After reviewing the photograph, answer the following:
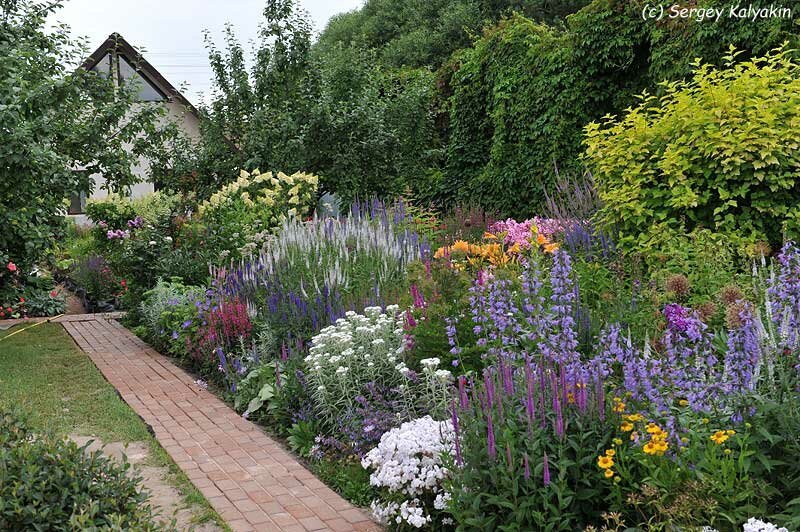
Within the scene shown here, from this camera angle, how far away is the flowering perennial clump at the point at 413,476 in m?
3.89

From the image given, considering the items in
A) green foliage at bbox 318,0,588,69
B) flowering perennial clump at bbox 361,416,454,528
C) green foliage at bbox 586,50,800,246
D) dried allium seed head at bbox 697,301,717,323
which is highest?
green foliage at bbox 318,0,588,69

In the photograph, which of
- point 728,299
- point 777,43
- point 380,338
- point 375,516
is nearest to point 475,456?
point 375,516

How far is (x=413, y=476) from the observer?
A: 397 cm

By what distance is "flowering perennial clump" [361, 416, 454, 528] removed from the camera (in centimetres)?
389

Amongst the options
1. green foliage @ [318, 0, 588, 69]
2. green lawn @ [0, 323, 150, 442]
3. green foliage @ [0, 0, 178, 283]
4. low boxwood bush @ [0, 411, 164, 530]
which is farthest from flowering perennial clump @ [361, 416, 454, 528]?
green foliage @ [318, 0, 588, 69]

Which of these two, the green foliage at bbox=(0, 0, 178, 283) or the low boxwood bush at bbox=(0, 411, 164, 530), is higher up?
the green foliage at bbox=(0, 0, 178, 283)

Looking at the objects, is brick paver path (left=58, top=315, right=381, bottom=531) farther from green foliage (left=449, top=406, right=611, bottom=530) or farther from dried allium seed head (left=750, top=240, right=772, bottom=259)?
dried allium seed head (left=750, top=240, right=772, bottom=259)

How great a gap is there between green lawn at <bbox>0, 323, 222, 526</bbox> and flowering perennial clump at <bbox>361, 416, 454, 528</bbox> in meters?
0.95

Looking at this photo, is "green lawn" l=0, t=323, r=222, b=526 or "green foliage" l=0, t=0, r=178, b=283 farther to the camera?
"green foliage" l=0, t=0, r=178, b=283

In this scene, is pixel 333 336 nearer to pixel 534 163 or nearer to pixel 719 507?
pixel 719 507

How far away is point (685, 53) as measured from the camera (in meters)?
9.40

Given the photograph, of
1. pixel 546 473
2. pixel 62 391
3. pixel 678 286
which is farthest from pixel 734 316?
pixel 62 391

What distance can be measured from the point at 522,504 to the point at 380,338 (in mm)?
2526

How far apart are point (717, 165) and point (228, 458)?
4.53 m
